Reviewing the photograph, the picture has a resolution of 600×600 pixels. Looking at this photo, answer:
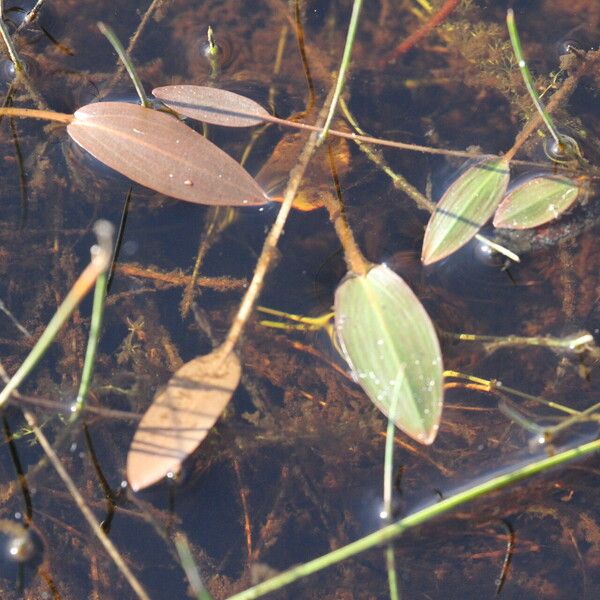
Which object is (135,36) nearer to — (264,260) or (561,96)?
(264,260)

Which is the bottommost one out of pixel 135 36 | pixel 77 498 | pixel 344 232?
pixel 77 498

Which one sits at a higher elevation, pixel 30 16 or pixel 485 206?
pixel 30 16

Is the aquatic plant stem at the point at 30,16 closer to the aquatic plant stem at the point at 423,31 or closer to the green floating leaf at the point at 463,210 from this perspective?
the aquatic plant stem at the point at 423,31

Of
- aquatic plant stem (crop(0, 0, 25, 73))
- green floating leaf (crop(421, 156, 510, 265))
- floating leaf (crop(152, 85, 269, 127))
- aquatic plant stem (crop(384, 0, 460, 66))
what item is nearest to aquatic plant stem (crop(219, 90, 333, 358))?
floating leaf (crop(152, 85, 269, 127))

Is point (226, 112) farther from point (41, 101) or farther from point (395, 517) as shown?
point (395, 517)

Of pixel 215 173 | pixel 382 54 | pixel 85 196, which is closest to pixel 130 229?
pixel 85 196

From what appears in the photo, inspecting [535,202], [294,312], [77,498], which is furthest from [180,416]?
[535,202]

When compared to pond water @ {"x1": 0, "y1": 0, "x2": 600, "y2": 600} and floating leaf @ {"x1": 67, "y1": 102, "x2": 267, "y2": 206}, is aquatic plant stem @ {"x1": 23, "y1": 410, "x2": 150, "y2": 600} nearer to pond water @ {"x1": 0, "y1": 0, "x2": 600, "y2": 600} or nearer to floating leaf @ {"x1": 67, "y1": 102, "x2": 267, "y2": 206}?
pond water @ {"x1": 0, "y1": 0, "x2": 600, "y2": 600}
